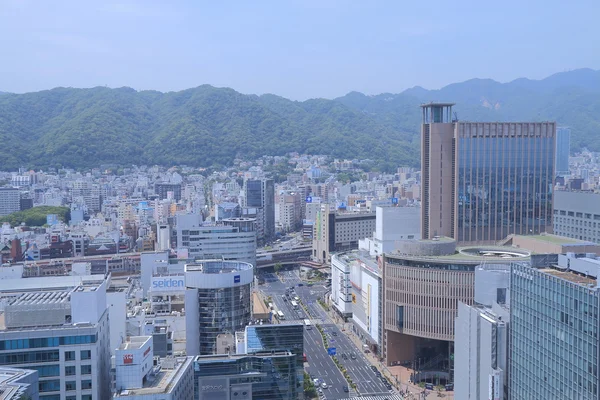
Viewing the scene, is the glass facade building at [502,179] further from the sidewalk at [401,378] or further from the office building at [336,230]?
the office building at [336,230]

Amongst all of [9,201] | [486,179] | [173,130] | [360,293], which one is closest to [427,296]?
[360,293]

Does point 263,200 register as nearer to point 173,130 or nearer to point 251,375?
point 251,375

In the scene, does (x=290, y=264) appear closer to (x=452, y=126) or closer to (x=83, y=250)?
(x=83, y=250)

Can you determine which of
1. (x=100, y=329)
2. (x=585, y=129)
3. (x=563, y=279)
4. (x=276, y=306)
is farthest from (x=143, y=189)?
(x=585, y=129)

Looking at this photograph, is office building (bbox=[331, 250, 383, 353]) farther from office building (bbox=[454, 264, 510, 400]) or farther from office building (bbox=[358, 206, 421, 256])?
office building (bbox=[454, 264, 510, 400])

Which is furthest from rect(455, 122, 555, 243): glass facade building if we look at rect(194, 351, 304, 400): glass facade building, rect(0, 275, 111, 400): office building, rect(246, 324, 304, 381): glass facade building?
rect(0, 275, 111, 400): office building

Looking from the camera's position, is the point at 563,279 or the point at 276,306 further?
the point at 276,306
